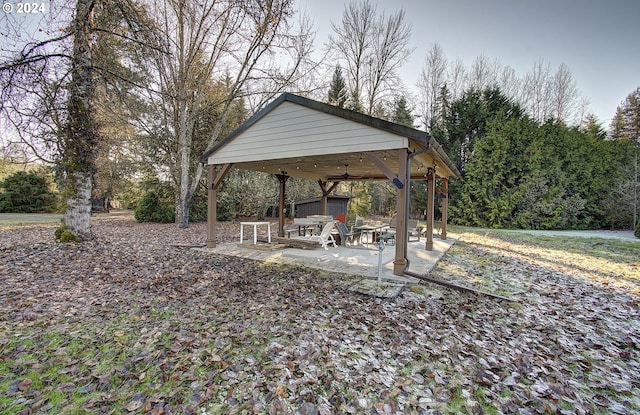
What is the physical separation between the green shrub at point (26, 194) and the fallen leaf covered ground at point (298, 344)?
1597 centimetres

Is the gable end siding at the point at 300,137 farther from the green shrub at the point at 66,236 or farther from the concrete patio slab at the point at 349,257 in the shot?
the green shrub at the point at 66,236

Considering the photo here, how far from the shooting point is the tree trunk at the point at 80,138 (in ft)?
22.2

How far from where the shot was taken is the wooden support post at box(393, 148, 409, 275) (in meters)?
5.57

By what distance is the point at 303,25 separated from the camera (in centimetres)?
1302

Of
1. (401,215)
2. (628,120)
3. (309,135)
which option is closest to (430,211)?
(401,215)

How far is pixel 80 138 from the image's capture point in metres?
7.10

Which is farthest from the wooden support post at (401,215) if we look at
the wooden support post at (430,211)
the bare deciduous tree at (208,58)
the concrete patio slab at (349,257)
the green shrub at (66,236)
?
the bare deciduous tree at (208,58)

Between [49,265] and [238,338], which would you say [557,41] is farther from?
[49,265]

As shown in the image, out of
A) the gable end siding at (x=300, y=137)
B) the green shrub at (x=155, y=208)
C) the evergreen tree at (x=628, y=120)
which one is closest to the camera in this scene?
the gable end siding at (x=300, y=137)

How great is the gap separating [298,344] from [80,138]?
750 centimetres

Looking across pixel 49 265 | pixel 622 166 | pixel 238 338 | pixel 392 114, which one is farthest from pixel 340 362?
pixel 622 166

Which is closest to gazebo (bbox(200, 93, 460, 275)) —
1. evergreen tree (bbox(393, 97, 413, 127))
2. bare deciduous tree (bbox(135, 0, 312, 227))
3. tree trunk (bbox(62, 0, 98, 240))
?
tree trunk (bbox(62, 0, 98, 240))

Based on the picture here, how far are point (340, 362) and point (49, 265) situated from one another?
610cm

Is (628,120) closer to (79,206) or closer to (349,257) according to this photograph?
(349,257)
